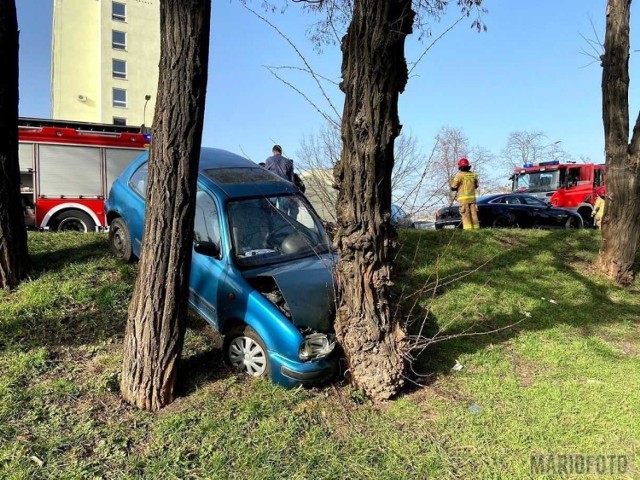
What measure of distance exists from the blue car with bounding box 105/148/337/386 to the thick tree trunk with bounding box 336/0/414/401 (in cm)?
33

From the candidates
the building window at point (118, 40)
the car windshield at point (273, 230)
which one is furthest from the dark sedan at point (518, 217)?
the building window at point (118, 40)

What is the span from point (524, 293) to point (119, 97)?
1415 inches

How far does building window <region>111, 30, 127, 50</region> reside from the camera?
3503cm

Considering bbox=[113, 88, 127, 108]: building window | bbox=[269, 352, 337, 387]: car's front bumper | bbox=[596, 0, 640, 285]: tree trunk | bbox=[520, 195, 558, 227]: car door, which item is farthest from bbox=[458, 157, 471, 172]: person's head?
bbox=[113, 88, 127, 108]: building window

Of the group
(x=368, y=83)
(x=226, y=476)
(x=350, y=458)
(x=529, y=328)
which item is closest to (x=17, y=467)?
(x=226, y=476)

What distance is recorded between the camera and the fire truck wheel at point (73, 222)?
11.8 meters

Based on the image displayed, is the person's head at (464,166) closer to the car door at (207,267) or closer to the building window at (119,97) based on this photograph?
the car door at (207,267)

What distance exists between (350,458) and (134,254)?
399cm

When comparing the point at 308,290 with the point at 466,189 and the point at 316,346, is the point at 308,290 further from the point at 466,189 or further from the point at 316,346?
the point at 466,189

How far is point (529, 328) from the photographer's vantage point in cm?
554

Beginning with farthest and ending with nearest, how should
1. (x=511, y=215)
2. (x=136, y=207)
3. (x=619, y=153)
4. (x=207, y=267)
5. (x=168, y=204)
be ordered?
(x=511, y=215)
(x=619, y=153)
(x=136, y=207)
(x=207, y=267)
(x=168, y=204)

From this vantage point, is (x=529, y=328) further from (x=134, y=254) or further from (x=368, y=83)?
(x=134, y=254)

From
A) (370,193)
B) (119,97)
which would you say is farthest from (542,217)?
(119,97)

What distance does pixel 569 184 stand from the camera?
18.2 metres
